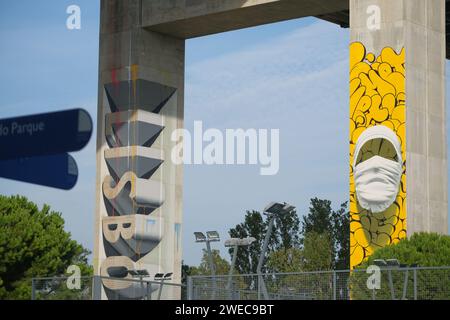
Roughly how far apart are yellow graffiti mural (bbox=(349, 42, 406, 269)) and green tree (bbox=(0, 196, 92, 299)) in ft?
70.1

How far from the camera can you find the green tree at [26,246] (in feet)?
152

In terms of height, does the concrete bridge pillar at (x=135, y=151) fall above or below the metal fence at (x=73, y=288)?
above

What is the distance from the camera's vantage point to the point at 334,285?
19.5m

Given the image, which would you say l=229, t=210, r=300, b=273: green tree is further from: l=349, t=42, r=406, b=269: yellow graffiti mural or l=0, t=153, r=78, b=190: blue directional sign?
l=0, t=153, r=78, b=190: blue directional sign

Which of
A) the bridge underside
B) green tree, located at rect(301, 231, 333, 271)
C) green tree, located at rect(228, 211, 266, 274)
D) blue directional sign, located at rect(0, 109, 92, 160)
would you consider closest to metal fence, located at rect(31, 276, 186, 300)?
blue directional sign, located at rect(0, 109, 92, 160)

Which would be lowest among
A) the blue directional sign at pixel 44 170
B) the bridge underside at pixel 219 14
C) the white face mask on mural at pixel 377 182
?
the blue directional sign at pixel 44 170

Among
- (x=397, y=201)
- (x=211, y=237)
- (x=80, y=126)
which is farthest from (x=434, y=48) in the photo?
(x=80, y=126)

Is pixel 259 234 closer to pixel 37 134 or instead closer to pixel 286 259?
pixel 286 259

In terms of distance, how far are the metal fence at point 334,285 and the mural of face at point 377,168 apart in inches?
263

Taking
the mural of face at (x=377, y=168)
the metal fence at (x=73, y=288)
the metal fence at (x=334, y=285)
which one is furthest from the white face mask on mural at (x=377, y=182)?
the metal fence at (x=73, y=288)

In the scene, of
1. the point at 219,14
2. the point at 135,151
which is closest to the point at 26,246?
the point at 135,151

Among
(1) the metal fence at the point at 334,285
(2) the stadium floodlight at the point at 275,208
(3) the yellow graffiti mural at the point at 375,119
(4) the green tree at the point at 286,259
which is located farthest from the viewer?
(4) the green tree at the point at 286,259

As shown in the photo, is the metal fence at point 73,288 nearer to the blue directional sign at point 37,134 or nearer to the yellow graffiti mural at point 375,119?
the yellow graffiti mural at point 375,119
